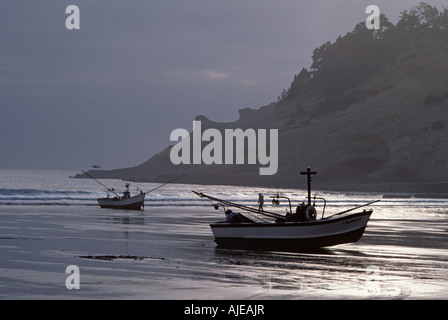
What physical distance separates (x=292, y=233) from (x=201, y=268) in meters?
7.50

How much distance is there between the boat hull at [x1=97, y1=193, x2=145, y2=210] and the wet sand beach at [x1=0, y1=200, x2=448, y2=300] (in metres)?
30.2

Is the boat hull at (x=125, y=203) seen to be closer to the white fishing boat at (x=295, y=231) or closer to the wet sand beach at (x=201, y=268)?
the wet sand beach at (x=201, y=268)

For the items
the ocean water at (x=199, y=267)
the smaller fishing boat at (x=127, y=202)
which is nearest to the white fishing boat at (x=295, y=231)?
the ocean water at (x=199, y=267)

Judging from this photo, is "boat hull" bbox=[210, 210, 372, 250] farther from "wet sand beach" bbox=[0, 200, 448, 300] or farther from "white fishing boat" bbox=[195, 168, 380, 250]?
"wet sand beach" bbox=[0, 200, 448, 300]

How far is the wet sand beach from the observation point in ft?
59.4

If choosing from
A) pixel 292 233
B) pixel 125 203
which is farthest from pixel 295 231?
pixel 125 203

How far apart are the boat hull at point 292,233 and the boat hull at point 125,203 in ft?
126

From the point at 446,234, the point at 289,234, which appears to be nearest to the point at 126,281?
the point at 289,234

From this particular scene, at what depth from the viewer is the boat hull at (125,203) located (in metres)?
68.9

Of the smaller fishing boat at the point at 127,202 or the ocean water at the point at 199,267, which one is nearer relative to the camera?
the ocean water at the point at 199,267
